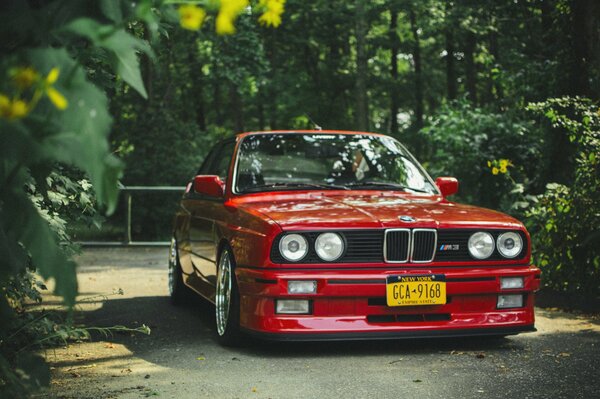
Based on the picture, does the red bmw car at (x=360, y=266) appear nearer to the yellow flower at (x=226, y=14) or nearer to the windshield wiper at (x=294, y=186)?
the windshield wiper at (x=294, y=186)

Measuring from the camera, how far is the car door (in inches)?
279

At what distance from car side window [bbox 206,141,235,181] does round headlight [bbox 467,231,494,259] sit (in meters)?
2.20

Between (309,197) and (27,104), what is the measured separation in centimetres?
468

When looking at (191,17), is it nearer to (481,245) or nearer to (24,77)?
(24,77)

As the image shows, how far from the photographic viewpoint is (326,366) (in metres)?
5.61

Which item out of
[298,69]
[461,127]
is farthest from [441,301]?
[298,69]

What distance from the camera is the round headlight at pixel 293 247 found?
582cm

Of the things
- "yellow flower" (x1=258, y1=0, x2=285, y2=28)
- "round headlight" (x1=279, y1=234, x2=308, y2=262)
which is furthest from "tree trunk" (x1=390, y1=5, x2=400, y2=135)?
"yellow flower" (x1=258, y1=0, x2=285, y2=28)

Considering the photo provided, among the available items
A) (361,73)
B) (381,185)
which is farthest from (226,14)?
(361,73)

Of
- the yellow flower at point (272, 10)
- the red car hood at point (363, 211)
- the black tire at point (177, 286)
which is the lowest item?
the black tire at point (177, 286)

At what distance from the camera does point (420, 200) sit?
22.8 ft

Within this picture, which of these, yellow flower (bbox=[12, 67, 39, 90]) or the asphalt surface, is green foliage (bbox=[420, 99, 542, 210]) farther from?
yellow flower (bbox=[12, 67, 39, 90])

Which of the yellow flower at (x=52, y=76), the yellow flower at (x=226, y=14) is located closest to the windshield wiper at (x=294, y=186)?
the yellow flower at (x=226, y=14)

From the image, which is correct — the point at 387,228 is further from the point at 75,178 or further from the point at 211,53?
the point at 211,53
